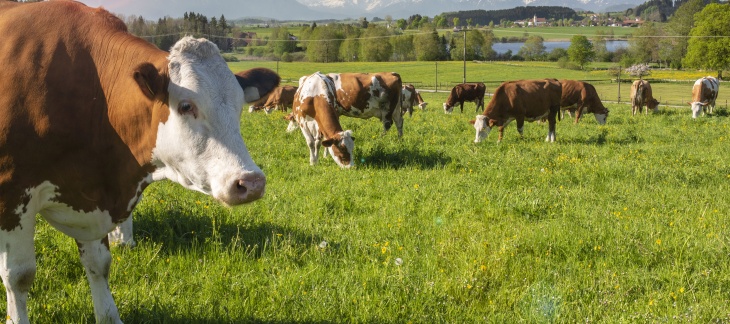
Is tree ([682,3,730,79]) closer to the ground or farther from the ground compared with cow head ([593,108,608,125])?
farther from the ground

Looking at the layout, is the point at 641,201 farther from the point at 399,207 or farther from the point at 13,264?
the point at 13,264

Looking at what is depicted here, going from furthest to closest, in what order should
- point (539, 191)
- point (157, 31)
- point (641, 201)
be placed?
point (157, 31) < point (539, 191) < point (641, 201)

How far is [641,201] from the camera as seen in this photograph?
7.97m

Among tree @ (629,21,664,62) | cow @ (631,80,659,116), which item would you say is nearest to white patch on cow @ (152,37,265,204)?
cow @ (631,80,659,116)

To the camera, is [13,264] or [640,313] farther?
[640,313]

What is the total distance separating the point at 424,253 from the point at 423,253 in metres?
0.01

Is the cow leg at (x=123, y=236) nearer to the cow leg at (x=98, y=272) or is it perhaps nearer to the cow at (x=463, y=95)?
the cow leg at (x=98, y=272)

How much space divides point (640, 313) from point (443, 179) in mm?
5022

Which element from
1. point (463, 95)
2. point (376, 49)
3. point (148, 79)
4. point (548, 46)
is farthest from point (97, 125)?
point (548, 46)

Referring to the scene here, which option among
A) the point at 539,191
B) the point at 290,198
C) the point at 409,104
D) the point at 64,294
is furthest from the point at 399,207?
the point at 409,104

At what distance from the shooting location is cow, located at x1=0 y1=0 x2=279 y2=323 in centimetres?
329

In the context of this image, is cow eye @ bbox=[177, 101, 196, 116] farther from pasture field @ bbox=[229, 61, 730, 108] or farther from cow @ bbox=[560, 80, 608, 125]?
pasture field @ bbox=[229, 61, 730, 108]

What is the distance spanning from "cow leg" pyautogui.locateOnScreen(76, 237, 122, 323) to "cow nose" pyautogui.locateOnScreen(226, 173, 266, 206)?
1.52 metres

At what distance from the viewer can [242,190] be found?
3.18 metres
